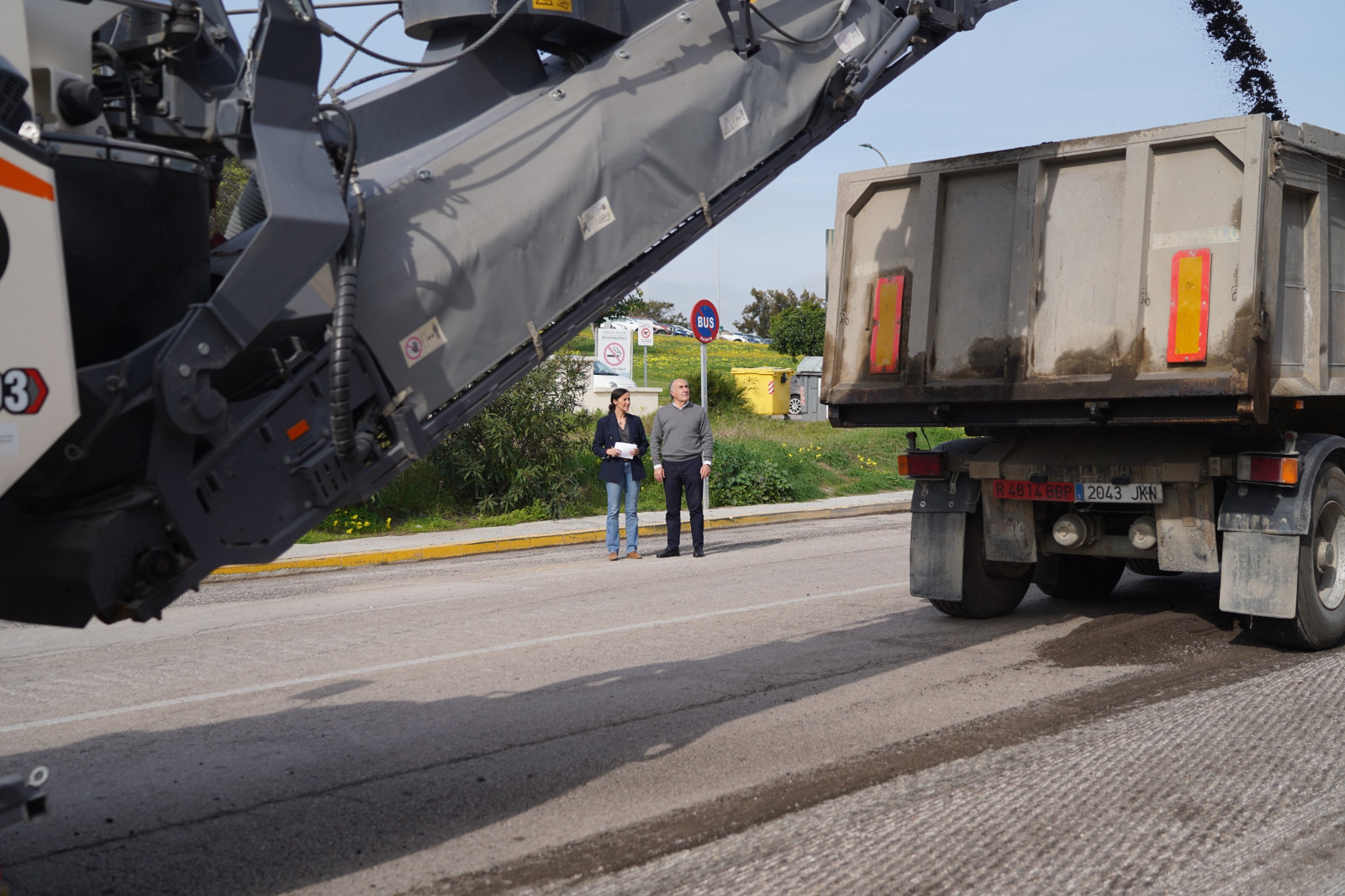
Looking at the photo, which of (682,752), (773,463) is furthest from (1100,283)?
(773,463)

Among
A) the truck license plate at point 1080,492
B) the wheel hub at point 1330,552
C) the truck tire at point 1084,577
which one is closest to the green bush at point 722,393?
the truck tire at point 1084,577

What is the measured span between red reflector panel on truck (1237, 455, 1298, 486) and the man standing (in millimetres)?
7503

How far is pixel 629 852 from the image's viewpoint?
13.6 ft

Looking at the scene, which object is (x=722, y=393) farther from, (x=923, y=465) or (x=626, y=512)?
(x=923, y=465)

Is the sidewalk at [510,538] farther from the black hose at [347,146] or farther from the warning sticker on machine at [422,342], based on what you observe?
the black hose at [347,146]

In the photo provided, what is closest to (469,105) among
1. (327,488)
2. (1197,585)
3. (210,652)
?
(327,488)

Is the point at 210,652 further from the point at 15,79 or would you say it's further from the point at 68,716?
the point at 15,79

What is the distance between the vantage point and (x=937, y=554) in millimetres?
8461

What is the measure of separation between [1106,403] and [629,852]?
14.7ft

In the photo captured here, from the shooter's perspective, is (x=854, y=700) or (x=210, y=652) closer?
(x=854, y=700)

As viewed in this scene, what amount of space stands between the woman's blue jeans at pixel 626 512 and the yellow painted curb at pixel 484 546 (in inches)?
65.4

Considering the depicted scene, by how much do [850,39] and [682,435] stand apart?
866 cm

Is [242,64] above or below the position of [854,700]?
above

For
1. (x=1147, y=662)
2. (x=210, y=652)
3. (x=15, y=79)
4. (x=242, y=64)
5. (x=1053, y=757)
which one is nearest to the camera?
(x=15, y=79)
